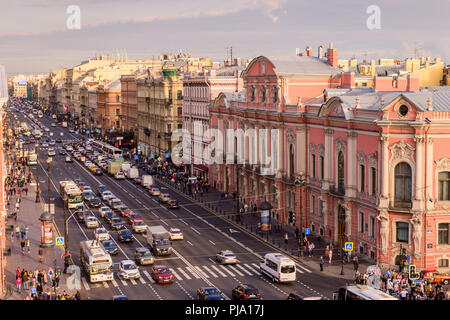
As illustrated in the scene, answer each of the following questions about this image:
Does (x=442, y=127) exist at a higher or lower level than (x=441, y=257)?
higher

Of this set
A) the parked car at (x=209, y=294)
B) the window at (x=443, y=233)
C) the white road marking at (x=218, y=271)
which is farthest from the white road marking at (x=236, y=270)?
the window at (x=443, y=233)

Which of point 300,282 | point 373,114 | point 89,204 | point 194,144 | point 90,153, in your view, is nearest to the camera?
point 300,282

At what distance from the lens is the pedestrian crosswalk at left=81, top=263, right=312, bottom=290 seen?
5159 cm

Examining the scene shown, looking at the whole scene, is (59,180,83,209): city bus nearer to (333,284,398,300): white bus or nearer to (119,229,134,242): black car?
(119,229,134,242): black car

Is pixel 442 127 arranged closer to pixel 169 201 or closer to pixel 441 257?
pixel 441 257

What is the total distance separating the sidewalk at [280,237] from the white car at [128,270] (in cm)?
1439

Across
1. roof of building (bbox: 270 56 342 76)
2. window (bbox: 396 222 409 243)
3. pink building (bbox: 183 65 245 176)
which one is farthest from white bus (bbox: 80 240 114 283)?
pink building (bbox: 183 65 245 176)

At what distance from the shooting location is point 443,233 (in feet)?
177

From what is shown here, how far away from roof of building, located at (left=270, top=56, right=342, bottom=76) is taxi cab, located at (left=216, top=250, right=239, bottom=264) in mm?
25719

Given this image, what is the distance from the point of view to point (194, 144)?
113812 mm

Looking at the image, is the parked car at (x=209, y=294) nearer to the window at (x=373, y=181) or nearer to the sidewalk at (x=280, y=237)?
the sidewalk at (x=280, y=237)

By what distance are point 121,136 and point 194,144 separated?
171ft

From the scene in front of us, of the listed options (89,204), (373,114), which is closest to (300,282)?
(373,114)
